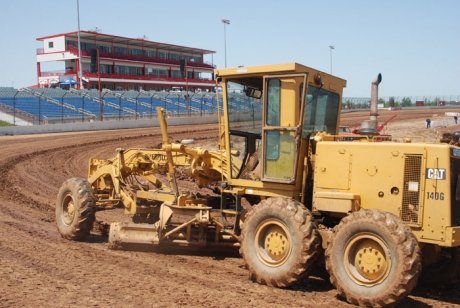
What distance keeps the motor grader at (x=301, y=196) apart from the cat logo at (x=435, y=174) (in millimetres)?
12

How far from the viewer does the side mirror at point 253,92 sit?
7926 millimetres

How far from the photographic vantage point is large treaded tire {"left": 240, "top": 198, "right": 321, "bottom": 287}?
673 cm

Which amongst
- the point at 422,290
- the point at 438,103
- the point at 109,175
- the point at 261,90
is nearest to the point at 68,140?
the point at 109,175

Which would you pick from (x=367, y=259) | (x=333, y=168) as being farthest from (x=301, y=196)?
(x=367, y=259)

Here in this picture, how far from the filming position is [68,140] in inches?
1022

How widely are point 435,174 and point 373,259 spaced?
1234 millimetres

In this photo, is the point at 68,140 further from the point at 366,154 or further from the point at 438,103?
the point at 438,103

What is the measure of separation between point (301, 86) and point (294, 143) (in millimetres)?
779

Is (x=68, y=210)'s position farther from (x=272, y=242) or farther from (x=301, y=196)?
(x=301, y=196)

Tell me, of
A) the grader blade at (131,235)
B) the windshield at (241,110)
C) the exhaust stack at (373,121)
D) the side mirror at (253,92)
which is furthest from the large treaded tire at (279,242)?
the exhaust stack at (373,121)

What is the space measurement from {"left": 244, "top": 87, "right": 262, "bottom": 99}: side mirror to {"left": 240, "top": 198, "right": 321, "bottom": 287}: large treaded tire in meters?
1.66

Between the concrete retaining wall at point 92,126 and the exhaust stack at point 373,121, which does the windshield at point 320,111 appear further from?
the concrete retaining wall at point 92,126

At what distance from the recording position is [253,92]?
8.02 metres

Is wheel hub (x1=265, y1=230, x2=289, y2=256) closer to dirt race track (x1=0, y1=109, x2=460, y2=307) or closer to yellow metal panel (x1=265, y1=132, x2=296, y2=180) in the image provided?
dirt race track (x1=0, y1=109, x2=460, y2=307)
